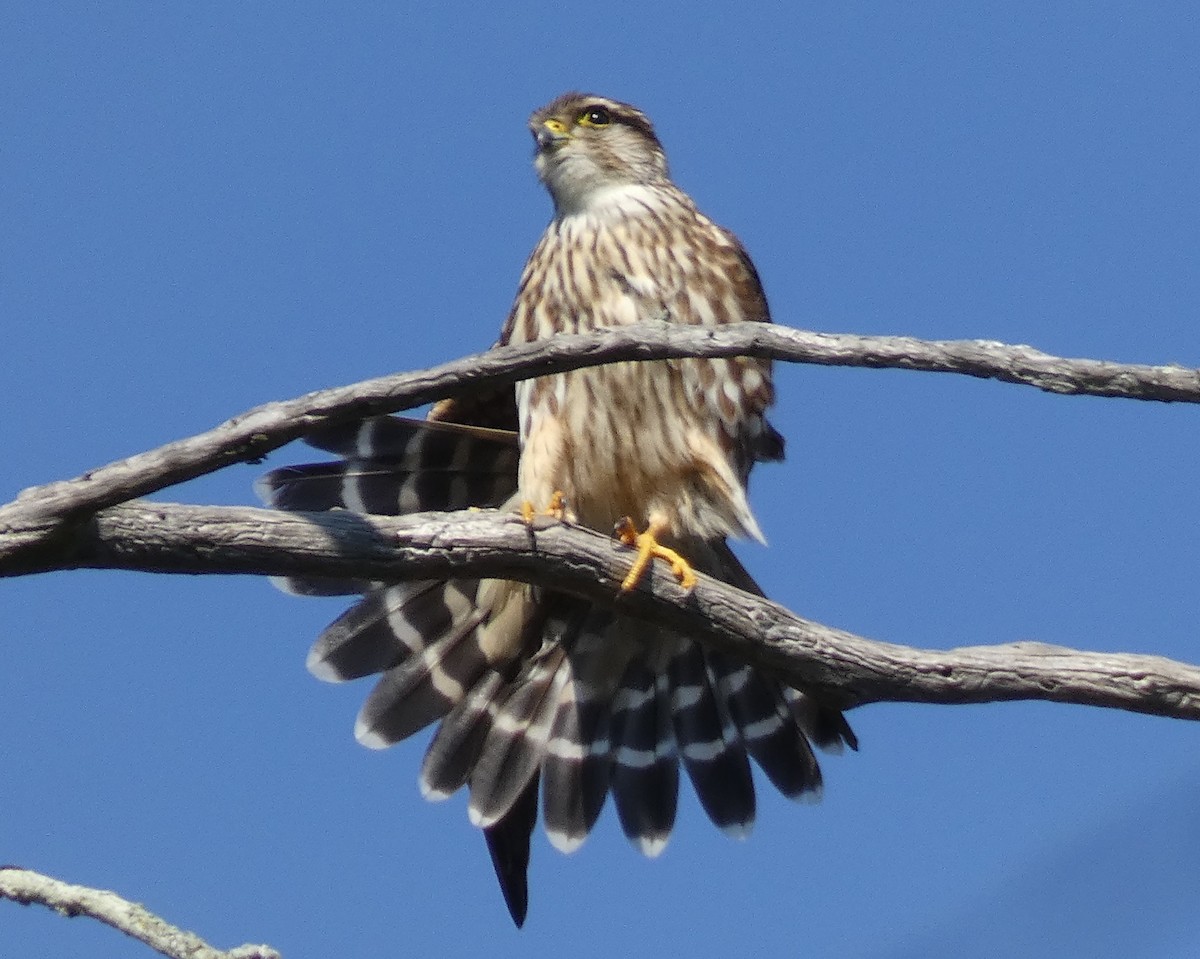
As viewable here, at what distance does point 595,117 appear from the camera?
16.1ft

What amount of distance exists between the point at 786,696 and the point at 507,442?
40.2 inches

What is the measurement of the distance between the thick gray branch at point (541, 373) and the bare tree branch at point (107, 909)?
52 cm

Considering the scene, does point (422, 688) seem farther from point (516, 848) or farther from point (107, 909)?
point (107, 909)

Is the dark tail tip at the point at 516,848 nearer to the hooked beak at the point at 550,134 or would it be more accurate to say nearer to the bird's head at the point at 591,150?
the bird's head at the point at 591,150

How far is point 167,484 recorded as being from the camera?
2.71m

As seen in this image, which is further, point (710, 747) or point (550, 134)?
point (550, 134)

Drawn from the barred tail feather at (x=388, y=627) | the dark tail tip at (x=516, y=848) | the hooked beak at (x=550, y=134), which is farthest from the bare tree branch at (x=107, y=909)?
the hooked beak at (x=550, y=134)

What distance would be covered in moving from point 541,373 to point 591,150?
6.65 feet

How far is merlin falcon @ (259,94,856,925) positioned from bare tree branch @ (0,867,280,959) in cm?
157

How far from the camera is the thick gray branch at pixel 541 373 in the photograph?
2662 mm

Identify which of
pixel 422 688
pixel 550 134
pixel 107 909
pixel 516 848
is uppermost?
pixel 550 134

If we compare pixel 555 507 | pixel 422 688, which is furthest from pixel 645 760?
pixel 555 507

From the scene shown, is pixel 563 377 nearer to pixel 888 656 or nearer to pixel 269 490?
pixel 269 490

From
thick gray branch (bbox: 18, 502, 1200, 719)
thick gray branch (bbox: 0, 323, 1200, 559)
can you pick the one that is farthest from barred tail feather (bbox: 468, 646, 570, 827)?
thick gray branch (bbox: 0, 323, 1200, 559)
